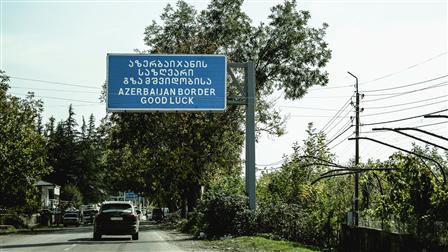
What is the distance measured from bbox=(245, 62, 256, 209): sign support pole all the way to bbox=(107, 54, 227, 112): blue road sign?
9.29 ft

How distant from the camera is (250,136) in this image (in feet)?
104

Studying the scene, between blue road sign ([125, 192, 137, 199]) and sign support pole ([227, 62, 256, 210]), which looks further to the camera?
blue road sign ([125, 192, 137, 199])

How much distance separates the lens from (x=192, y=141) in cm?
4684

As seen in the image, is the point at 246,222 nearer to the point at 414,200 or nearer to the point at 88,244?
the point at 88,244

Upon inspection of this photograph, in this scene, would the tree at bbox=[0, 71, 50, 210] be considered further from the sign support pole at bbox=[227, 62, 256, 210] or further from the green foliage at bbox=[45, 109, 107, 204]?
the green foliage at bbox=[45, 109, 107, 204]

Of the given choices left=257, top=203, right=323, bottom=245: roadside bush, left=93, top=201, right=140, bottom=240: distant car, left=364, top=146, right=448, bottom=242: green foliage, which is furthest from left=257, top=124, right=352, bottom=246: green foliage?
left=93, top=201, right=140, bottom=240: distant car

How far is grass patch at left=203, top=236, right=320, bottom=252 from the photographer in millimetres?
23250

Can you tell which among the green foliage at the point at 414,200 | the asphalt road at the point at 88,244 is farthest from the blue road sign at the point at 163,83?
the green foliage at the point at 414,200

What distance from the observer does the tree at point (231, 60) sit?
47.1 meters

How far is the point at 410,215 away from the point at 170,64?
14.7m

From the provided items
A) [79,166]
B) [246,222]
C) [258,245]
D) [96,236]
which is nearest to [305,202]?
[246,222]

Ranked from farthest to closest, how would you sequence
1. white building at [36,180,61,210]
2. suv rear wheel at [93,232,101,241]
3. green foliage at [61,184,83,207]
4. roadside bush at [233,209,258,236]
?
green foliage at [61,184,83,207]
white building at [36,180,61,210]
roadside bush at [233,209,258,236]
suv rear wheel at [93,232,101,241]

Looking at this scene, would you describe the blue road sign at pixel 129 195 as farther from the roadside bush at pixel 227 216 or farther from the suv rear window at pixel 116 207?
the suv rear window at pixel 116 207

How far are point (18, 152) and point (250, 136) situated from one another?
73.1 ft
